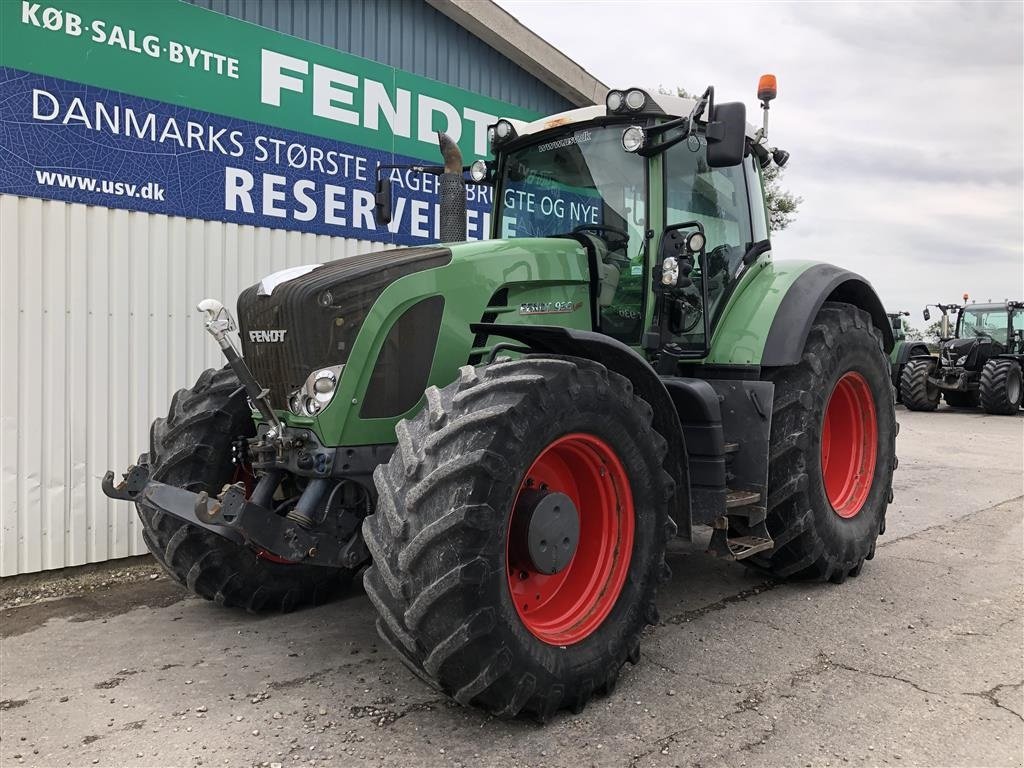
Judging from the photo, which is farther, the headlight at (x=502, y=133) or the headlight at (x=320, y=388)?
the headlight at (x=502, y=133)

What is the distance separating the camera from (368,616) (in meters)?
4.33

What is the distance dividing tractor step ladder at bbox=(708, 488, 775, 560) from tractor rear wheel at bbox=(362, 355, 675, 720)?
31.0 inches

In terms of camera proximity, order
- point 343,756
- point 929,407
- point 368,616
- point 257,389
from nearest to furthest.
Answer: point 343,756 → point 257,389 → point 368,616 → point 929,407

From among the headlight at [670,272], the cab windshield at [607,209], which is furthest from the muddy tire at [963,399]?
the headlight at [670,272]

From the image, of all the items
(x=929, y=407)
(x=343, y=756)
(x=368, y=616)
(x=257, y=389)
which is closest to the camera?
(x=343, y=756)

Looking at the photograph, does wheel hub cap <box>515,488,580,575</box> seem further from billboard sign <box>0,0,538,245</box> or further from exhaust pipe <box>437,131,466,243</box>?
billboard sign <box>0,0,538,245</box>

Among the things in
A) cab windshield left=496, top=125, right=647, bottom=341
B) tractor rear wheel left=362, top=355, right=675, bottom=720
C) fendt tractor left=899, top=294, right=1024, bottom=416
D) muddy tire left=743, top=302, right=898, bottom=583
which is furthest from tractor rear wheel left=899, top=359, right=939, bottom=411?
tractor rear wheel left=362, top=355, right=675, bottom=720

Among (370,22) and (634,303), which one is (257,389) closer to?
(634,303)

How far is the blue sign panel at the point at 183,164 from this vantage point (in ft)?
16.0

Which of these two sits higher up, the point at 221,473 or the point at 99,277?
the point at 99,277

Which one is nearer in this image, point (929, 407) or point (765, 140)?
point (765, 140)

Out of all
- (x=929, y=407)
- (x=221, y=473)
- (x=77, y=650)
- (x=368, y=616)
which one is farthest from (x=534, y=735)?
(x=929, y=407)

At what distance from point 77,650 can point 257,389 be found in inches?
68.4

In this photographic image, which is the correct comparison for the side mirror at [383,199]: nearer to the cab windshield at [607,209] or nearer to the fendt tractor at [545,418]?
the fendt tractor at [545,418]
